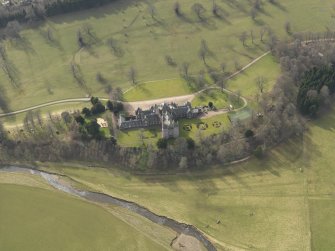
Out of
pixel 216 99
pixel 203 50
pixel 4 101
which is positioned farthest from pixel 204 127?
pixel 4 101

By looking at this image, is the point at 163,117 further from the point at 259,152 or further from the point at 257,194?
the point at 257,194

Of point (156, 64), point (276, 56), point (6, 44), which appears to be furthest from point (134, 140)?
point (6, 44)

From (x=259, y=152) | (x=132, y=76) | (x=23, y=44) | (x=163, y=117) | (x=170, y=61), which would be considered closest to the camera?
(x=259, y=152)

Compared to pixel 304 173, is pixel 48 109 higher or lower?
higher

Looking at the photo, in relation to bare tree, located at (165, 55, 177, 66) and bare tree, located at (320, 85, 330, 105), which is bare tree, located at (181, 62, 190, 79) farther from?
bare tree, located at (320, 85, 330, 105)

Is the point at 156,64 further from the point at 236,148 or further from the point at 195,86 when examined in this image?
the point at 236,148

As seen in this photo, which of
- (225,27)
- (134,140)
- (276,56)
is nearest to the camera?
(134,140)
